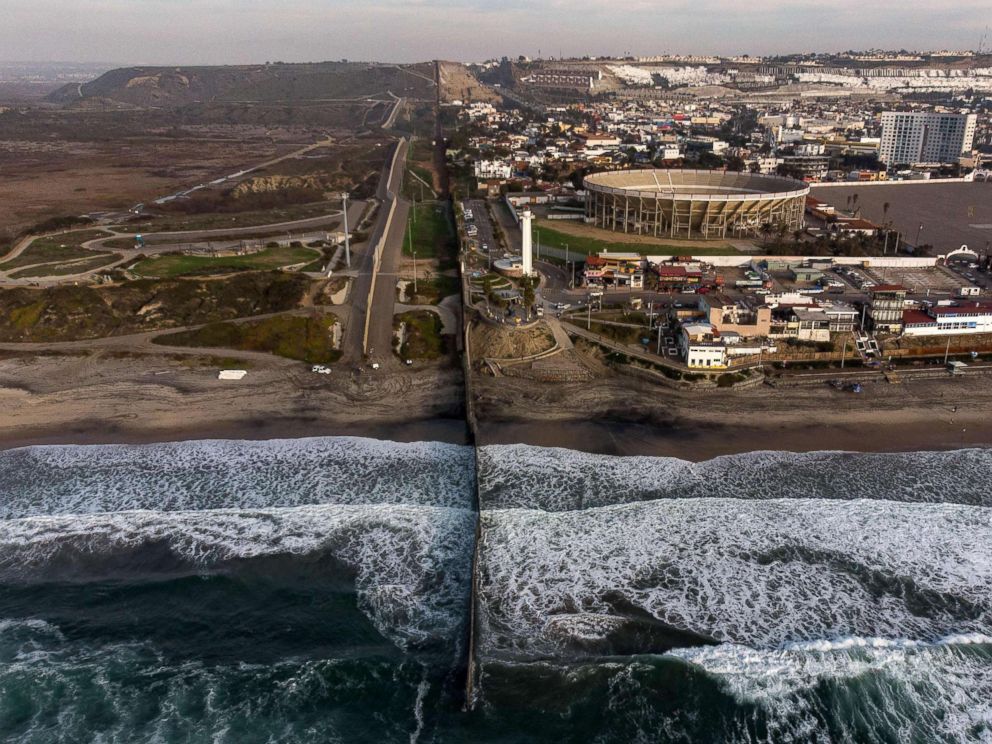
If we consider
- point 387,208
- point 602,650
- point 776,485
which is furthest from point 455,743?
point 387,208

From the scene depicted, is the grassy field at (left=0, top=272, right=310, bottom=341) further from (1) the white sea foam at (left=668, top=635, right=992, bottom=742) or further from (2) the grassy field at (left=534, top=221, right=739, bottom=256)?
(1) the white sea foam at (left=668, top=635, right=992, bottom=742)

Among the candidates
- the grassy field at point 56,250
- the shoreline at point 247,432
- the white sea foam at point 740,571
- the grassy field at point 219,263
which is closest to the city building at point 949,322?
the white sea foam at point 740,571

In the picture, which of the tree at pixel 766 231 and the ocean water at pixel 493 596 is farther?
the tree at pixel 766 231

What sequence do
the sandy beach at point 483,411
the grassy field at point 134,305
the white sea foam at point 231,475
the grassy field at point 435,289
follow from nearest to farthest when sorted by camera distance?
the white sea foam at point 231,475, the sandy beach at point 483,411, the grassy field at point 134,305, the grassy field at point 435,289

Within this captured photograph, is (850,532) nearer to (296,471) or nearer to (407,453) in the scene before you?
(407,453)

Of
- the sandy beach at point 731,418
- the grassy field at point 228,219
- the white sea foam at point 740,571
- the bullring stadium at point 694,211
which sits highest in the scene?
the bullring stadium at point 694,211

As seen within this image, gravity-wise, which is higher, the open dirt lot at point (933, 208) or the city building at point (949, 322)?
the open dirt lot at point (933, 208)

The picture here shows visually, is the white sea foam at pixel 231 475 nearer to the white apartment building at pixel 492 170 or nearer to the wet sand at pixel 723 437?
the wet sand at pixel 723 437
